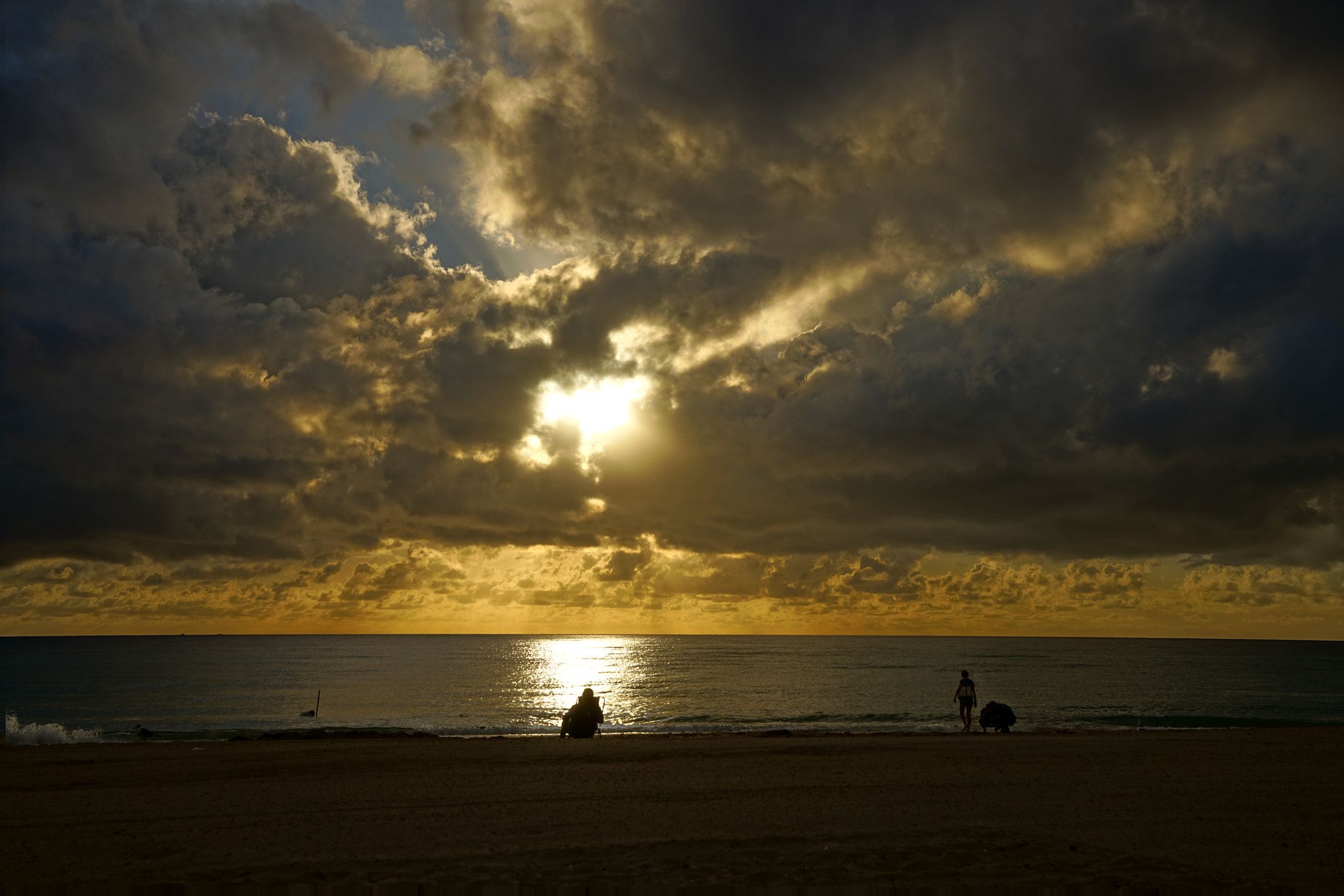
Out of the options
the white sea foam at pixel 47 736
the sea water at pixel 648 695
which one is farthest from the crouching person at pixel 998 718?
the white sea foam at pixel 47 736

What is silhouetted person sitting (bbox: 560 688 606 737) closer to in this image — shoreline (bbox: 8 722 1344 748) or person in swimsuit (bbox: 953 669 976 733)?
shoreline (bbox: 8 722 1344 748)

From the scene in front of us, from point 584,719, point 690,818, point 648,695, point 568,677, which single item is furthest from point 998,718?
point 568,677

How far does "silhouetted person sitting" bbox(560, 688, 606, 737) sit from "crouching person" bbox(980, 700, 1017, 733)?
15990 millimetres

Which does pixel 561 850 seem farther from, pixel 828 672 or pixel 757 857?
pixel 828 672

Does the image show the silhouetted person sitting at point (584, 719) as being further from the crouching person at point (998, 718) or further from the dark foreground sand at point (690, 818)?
the crouching person at point (998, 718)

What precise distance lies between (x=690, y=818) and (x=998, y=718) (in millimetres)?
22412

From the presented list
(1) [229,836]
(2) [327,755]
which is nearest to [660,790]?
(1) [229,836]

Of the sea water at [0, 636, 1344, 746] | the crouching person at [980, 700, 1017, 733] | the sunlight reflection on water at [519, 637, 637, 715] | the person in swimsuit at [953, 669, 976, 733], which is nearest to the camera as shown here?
the person in swimsuit at [953, 669, 976, 733]

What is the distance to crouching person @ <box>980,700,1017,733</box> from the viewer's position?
1206 inches

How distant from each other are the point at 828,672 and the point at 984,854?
88.1 meters

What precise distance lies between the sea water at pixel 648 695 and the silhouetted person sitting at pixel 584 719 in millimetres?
11124

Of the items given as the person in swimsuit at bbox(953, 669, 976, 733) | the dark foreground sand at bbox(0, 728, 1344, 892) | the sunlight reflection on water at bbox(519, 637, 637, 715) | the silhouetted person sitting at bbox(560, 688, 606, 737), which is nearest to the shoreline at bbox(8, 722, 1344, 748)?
the person in swimsuit at bbox(953, 669, 976, 733)

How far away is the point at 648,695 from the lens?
6975cm

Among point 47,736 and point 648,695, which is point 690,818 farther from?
point 648,695
